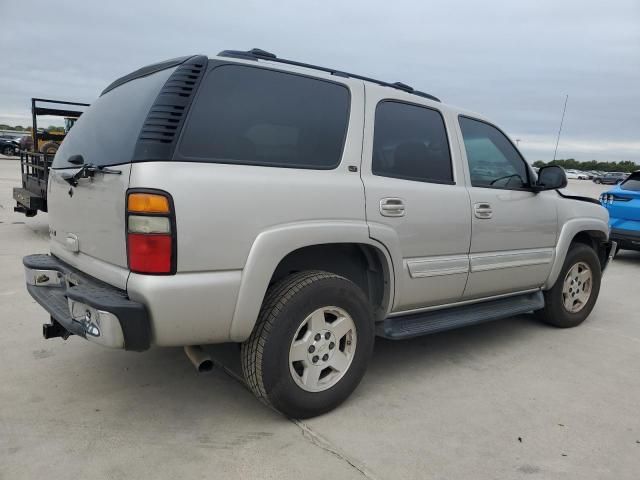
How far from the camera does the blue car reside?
7941mm

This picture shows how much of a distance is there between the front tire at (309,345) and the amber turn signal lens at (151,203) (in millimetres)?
749

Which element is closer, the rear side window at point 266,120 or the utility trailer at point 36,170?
the rear side window at point 266,120

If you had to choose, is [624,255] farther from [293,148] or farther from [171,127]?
[171,127]

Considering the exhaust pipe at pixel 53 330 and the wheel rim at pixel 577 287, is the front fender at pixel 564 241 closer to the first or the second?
the wheel rim at pixel 577 287

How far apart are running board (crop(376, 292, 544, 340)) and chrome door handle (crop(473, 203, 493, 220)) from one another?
70cm

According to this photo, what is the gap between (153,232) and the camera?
229 cm

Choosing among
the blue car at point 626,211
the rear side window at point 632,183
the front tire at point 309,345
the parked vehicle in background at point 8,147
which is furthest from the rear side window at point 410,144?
the parked vehicle in background at point 8,147

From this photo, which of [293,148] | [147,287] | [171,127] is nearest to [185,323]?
[147,287]

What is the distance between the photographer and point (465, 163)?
3.67m

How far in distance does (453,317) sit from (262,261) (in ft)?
5.63

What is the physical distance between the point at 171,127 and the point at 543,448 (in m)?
2.49

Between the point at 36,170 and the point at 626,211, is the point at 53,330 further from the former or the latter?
the point at 626,211

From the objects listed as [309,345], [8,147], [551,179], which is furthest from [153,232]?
[8,147]

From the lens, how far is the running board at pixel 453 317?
328cm
